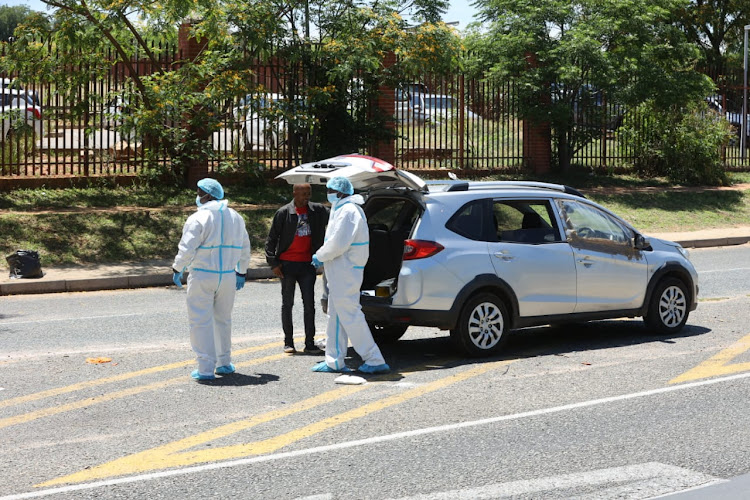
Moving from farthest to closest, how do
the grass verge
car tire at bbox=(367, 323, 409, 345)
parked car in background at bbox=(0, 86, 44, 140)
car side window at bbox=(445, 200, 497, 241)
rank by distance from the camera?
parked car in background at bbox=(0, 86, 44, 140)
the grass verge
car tire at bbox=(367, 323, 409, 345)
car side window at bbox=(445, 200, 497, 241)

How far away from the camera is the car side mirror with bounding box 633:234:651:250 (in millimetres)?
10031

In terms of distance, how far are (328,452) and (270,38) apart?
16370 millimetres

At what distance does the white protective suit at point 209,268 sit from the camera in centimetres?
801

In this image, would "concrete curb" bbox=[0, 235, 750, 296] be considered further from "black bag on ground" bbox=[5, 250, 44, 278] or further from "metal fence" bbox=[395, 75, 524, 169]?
"metal fence" bbox=[395, 75, 524, 169]

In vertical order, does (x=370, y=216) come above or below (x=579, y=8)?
below

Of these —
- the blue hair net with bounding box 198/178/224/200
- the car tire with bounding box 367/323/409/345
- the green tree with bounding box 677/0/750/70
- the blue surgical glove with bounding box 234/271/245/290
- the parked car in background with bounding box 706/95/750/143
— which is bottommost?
the car tire with bounding box 367/323/409/345

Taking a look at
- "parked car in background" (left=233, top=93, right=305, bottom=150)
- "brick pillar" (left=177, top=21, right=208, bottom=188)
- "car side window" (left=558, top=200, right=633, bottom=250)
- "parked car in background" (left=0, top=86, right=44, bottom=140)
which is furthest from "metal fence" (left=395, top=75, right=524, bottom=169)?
"car side window" (left=558, top=200, right=633, bottom=250)

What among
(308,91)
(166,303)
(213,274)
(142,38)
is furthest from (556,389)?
(142,38)

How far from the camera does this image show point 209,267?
26.5 ft

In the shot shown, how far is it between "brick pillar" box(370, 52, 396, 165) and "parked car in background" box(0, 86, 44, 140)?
7.62 m

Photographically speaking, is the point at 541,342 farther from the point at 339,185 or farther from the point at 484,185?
the point at 339,185

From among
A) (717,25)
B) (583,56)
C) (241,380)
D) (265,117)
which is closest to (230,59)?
(265,117)

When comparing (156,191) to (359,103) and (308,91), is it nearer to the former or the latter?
(308,91)

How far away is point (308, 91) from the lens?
69.0ft
